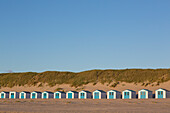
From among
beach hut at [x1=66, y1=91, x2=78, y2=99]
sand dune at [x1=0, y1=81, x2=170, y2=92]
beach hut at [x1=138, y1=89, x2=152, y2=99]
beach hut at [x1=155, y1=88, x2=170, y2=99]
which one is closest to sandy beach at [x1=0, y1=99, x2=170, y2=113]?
beach hut at [x1=155, y1=88, x2=170, y2=99]

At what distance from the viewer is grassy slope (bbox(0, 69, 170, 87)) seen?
83.2m

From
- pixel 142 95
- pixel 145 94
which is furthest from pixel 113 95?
pixel 145 94

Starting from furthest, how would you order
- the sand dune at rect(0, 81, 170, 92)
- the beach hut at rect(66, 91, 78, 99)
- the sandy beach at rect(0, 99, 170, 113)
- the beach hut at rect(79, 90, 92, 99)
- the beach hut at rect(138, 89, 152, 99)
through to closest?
1. the sand dune at rect(0, 81, 170, 92)
2. the beach hut at rect(66, 91, 78, 99)
3. the beach hut at rect(79, 90, 92, 99)
4. the beach hut at rect(138, 89, 152, 99)
5. the sandy beach at rect(0, 99, 170, 113)

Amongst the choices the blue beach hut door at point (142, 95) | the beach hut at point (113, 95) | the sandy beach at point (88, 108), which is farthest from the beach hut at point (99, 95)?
the sandy beach at point (88, 108)

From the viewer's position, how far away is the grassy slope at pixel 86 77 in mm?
83250

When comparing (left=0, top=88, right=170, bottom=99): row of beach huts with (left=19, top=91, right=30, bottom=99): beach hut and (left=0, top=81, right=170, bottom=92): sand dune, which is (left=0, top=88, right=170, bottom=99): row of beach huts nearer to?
(left=19, top=91, right=30, bottom=99): beach hut

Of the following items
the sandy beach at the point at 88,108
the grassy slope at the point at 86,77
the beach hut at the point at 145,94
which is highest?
the grassy slope at the point at 86,77

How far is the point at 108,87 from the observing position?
3199 inches

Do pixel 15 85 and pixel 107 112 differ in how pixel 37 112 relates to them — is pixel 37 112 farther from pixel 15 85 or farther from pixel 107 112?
pixel 15 85

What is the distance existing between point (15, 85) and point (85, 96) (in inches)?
1478

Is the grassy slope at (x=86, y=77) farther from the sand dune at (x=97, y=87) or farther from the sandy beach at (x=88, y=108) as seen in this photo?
the sandy beach at (x=88, y=108)

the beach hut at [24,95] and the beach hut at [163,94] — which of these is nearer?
the beach hut at [163,94]

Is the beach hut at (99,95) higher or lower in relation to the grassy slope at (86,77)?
lower

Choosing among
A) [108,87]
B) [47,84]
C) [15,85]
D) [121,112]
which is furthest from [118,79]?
[121,112]
